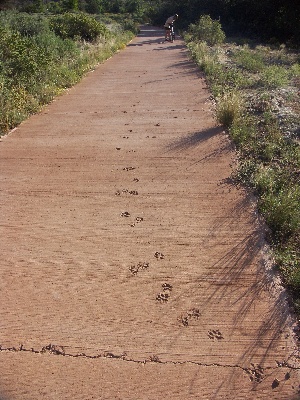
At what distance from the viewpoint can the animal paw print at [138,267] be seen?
3.82 meters

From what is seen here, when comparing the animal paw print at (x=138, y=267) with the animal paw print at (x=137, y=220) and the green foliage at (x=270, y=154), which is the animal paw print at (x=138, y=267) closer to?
the animal paw print at (x=137, y=220)

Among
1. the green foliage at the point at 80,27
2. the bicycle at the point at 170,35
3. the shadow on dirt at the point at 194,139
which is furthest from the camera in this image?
the bicycle at the point at 170,35

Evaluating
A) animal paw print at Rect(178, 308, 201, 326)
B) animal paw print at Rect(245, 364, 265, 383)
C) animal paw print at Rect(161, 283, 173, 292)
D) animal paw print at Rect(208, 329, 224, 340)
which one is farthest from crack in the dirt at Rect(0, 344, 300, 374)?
animal paw print at Rect(161, 283, 173, 292)

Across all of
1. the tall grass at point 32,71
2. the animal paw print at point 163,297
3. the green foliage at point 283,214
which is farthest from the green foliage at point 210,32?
the animal paw print at point 163,297

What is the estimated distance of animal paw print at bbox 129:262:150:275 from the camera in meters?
3.82

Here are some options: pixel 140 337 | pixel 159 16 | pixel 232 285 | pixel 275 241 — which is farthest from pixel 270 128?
pixel 159 16

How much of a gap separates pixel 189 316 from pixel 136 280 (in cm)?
59

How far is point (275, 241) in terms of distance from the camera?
4164 mm

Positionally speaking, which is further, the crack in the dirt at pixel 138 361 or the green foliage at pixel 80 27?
the green foliage at pixel 80 27

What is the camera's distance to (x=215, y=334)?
10.3 feet

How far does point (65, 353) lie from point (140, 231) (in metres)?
1.67

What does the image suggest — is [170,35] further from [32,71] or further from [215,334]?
[215,334]

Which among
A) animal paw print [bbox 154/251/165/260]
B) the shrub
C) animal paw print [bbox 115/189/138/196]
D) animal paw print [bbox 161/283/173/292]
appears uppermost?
the shrub

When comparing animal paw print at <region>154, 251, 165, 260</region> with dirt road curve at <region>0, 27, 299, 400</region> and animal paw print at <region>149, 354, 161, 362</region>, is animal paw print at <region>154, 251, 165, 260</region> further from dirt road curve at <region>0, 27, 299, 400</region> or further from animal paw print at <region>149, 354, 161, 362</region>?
animal paw print at <region>149, 354, 161, 362</region>
